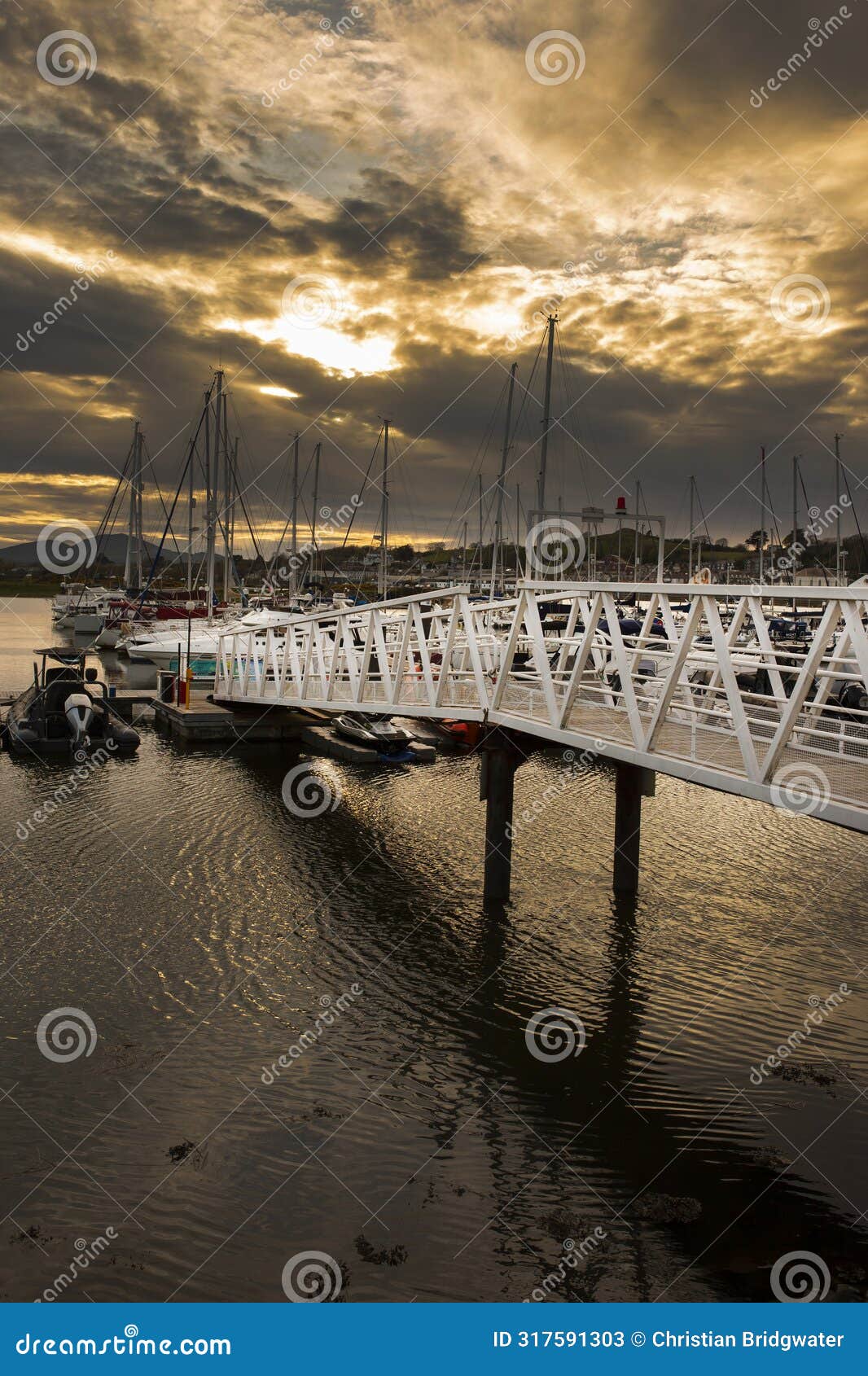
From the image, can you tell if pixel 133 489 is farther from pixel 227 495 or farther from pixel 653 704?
pixel 653 704

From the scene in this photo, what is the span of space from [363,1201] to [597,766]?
22474 millimetres

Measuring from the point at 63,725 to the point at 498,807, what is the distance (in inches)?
796

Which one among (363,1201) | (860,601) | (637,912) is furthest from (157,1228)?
(637,912)

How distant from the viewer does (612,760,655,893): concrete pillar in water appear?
17.4 m

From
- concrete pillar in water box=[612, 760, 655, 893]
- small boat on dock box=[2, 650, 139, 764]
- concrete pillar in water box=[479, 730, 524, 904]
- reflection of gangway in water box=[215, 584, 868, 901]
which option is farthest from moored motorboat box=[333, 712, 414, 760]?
concrete pillar in water box=[612, 760, 655, 893]

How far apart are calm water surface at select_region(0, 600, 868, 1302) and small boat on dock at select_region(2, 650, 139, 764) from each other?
9.98 meters

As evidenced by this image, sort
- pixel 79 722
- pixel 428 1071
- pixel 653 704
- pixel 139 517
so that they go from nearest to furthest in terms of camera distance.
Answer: pixel 428 1071 < pixel 653 704 < pixel 79 722 < pixel 139 517

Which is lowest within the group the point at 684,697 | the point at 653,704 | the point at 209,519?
the point at 653,704

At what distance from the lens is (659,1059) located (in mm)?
11703

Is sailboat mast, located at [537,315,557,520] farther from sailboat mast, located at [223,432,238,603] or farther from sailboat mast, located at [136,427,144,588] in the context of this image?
sailboat mast, located at [136,427,144,588]

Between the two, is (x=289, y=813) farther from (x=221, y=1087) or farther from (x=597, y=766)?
(x=221, y=1087)

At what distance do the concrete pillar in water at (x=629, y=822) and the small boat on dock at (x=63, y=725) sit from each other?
18856mm

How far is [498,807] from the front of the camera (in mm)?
17391

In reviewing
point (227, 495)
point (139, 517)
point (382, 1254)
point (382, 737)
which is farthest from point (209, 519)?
point (382, 1254)
